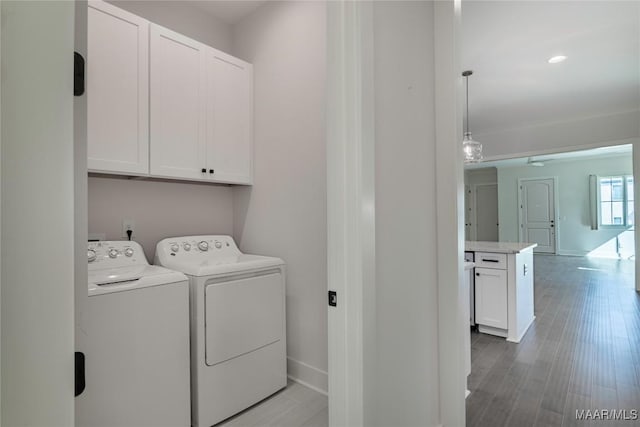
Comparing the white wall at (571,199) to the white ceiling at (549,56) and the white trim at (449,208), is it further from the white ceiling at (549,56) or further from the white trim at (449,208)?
the white trim at (449,208)

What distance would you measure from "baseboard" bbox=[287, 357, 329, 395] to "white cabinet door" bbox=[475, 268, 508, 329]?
1.90 m

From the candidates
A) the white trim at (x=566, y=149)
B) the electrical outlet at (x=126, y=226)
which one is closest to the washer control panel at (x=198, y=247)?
the electrical outlet at (x=126, y=226)

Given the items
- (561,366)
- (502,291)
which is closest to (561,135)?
(502,291)

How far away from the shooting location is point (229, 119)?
2.50 m

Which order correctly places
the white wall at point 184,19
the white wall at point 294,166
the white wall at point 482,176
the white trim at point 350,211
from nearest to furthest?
the white trim at point 350,211, the white wall at point 294,166, the white wall at point 184,19, the white wall at point 482,176

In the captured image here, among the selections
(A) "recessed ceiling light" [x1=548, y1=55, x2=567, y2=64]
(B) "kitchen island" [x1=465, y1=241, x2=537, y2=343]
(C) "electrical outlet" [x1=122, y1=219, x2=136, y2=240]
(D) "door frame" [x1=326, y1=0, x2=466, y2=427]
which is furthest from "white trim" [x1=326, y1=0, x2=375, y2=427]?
(A) "recessed ceiling light" [x1=548, y1=55, x2=567, y2=64]

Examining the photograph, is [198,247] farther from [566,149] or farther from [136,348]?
[566,149]

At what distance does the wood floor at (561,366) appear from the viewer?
6.38 ft

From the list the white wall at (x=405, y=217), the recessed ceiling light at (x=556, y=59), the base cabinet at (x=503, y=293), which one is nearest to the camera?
the white wall at (x=405, y=217)

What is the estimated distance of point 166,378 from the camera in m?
1.66

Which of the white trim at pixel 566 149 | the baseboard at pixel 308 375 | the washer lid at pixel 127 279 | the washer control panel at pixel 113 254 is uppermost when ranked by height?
the white trim at pixel 566 149

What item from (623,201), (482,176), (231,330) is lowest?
(231,330)

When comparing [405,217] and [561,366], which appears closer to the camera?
[405,217]

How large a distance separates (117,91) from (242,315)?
5.06 feet
